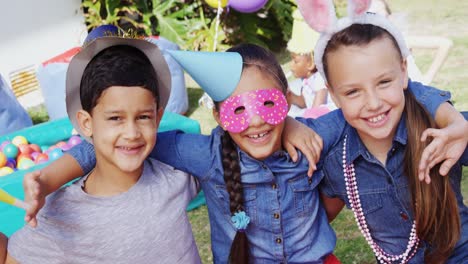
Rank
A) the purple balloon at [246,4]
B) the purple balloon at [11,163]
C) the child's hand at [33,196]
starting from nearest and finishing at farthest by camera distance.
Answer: the child's hand at [33,196] → the purple balloon at [11,163] → the purple balloon at [246,4]

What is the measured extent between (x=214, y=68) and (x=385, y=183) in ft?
2.65

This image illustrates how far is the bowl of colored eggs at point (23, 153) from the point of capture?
15.5ft

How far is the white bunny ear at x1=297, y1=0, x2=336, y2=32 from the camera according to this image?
212 cm

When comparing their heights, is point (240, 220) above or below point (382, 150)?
below

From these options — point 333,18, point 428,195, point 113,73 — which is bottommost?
point 428,195

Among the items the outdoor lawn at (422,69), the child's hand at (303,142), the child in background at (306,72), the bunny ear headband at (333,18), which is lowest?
the outdoor lawn at (422,69)

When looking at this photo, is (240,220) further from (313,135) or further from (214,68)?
(214,68)

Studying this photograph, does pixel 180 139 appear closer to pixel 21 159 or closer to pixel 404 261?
pixel 404 261

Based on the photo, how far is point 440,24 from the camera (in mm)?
9023

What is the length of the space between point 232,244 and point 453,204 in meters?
0.86

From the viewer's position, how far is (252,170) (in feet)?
7.50

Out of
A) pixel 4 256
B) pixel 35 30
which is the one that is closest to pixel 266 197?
pixel 4 256

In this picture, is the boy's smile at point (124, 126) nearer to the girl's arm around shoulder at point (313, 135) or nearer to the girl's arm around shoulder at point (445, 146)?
the girl's arm around shoulder at point (313, 135)

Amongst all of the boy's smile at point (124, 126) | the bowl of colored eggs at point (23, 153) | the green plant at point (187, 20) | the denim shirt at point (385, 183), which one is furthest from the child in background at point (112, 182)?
the green plant at point (187, 20)
